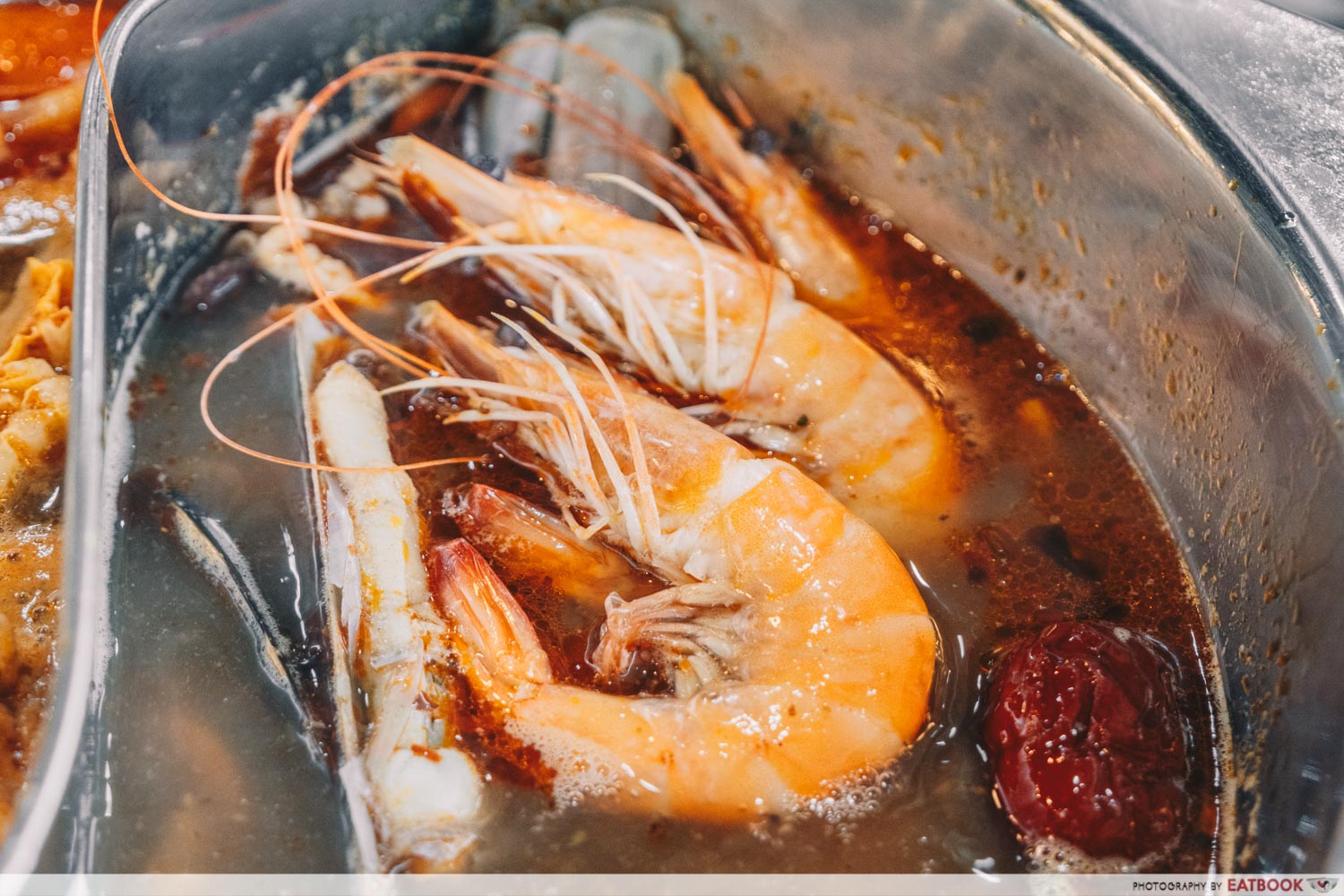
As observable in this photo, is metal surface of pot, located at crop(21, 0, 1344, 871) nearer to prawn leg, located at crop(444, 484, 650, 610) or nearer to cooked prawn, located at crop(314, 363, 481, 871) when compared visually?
cooked prawn, located at crop(314, 363, 481, 871)

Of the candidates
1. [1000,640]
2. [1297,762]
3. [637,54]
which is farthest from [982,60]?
[1297,762]

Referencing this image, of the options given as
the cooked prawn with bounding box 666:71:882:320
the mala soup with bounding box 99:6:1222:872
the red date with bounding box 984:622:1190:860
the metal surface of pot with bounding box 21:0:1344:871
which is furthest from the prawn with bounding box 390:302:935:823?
the cooked prawn with bounding box 666:71:882:320

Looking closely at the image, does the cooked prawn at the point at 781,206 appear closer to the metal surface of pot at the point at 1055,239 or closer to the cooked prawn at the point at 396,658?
the metal surface of pot at the point at 1055,239

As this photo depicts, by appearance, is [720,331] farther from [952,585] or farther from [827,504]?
[952,585]

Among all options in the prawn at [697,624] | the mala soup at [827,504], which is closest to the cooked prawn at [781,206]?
the mala soup at [827,504]

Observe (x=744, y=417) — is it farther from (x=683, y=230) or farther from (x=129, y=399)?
(x=129, y=399)

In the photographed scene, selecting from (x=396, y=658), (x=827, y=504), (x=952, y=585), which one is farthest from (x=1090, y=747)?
(x=396, y=658)
